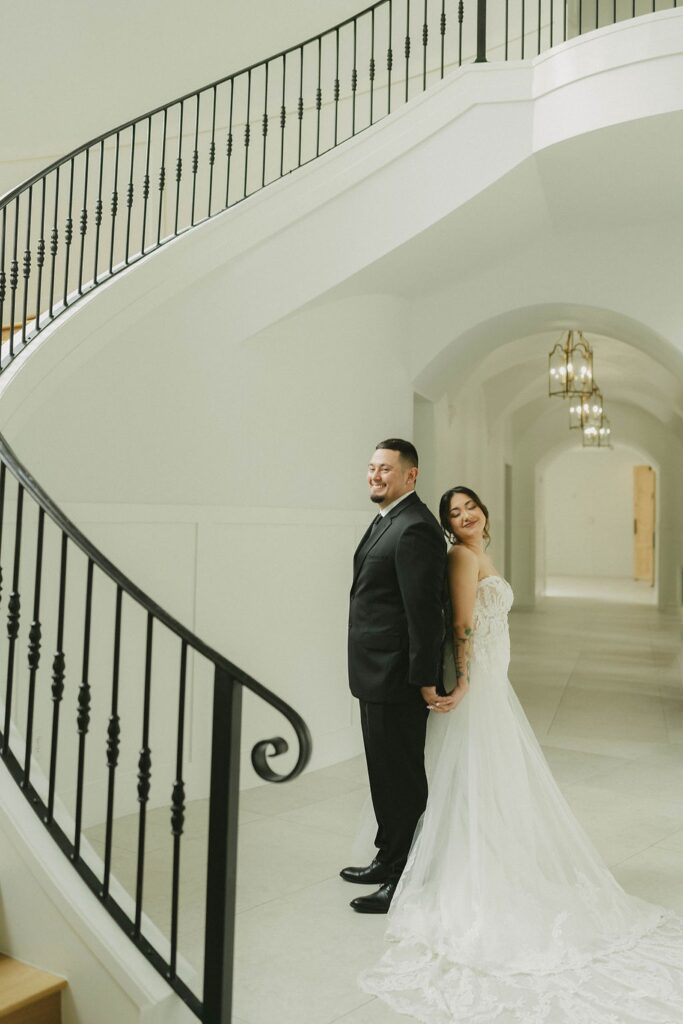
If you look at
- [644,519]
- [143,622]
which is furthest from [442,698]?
[644,519]

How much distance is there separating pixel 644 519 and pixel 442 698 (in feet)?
80.3

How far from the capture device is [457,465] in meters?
10.0

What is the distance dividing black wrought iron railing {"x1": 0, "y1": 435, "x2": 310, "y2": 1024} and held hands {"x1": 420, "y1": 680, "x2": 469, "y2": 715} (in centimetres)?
73

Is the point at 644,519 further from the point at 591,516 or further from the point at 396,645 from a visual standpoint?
the point at 396,645

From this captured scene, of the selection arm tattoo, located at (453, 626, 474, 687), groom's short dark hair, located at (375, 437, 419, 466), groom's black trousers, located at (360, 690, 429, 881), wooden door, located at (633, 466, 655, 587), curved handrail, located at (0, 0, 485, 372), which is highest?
curved handrail, located at (0, 0, 485, 372)

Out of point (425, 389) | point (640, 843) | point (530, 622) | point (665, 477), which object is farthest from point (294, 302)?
point (665, 477)

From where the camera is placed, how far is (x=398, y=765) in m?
3.75

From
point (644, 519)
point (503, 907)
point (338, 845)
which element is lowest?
point (338, 845)

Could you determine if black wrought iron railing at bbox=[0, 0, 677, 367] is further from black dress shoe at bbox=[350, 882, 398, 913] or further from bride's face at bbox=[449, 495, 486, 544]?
black dress shoe at bbox=[350, 882, 398, 913]

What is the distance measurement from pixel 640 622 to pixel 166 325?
40.7ft

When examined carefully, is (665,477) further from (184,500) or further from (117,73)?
(184,500)

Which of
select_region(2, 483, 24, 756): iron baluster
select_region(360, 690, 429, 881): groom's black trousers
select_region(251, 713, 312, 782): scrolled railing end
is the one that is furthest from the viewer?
select_region(360, 690, 429, 881): groom's black trousers

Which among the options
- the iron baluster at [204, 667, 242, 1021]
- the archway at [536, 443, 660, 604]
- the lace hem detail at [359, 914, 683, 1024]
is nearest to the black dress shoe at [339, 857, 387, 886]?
the lace hem detail at [359, 914, 683, 1024]

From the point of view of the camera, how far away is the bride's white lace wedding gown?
9.65ft
